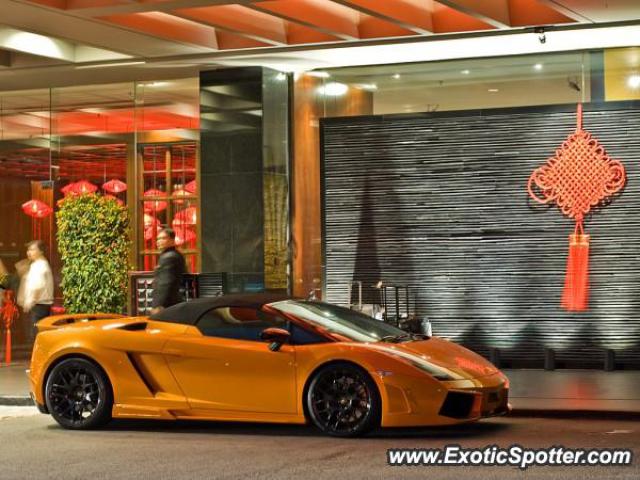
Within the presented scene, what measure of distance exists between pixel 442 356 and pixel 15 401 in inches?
233

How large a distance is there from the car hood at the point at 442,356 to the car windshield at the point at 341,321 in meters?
0.32

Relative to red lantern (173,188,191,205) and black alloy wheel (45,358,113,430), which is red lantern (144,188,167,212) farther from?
black alloy wheel (45,358,113,430)

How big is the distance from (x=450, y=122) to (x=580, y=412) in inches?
282

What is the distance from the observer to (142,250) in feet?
68.2

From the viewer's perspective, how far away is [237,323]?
11.4 m

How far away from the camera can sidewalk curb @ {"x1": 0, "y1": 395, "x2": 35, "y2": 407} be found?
14.3m

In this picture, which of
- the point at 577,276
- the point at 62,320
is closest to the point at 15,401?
the point at 62,320

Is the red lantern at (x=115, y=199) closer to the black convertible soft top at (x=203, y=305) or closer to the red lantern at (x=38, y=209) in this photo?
the red lantern at (x=38, y=209)

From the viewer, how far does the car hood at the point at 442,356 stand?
10.7 meters

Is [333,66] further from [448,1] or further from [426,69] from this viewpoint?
[448,1]

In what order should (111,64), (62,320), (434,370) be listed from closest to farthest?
1. (434,370)
2. (62,320)
3. (111,64)

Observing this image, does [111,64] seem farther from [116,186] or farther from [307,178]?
[307,178]

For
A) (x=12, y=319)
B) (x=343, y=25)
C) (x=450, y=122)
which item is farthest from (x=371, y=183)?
(x=12, y=319)

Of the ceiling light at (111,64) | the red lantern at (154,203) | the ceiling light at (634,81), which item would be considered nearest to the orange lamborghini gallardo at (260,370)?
the ceiling light at (111,64)
